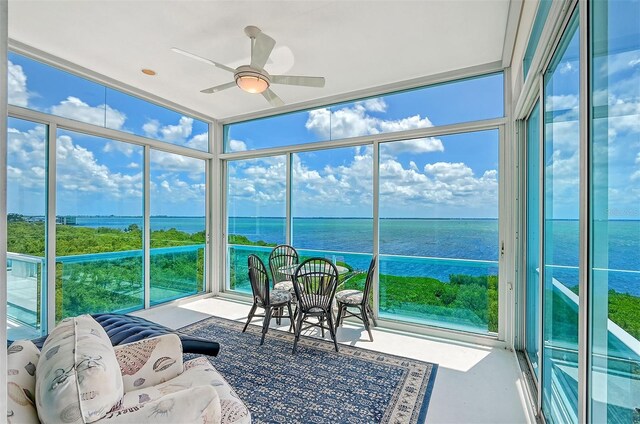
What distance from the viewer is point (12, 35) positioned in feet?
9.43

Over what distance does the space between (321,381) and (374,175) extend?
2489 mm

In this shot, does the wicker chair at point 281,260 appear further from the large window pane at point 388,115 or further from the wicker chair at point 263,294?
the large window pane at point 388,115

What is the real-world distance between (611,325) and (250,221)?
4.71 metres

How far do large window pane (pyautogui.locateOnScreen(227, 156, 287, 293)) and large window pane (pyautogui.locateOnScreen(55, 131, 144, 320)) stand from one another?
4.77ft

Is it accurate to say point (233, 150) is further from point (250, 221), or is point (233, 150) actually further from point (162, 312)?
point (162, 312)

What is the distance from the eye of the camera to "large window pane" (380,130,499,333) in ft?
11.3

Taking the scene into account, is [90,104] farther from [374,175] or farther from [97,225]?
[374,175]

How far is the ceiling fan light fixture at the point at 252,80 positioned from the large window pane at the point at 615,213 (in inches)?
A: 89.9

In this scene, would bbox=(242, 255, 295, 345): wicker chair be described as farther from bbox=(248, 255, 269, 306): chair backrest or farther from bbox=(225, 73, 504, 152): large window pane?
bbox=(225, 73, 504, 152): large window pane

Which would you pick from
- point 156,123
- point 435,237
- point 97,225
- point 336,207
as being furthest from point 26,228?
point 435,237

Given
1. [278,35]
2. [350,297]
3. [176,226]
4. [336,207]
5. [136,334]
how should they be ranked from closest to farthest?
1. [136,334]
2. [278,35]
3. [350,297]
4. [336,207]
5. [176,226]

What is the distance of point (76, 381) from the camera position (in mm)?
1094

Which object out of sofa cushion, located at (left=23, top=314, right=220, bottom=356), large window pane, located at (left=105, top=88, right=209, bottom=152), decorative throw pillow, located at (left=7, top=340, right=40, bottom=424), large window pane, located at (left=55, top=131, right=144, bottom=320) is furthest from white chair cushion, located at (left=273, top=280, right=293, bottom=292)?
large window pane, located at (left=105, top=88, right=209, bottom=152)

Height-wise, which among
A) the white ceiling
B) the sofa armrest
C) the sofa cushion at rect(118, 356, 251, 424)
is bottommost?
the sofa cushion at rect(118, 356, 251, 424)
